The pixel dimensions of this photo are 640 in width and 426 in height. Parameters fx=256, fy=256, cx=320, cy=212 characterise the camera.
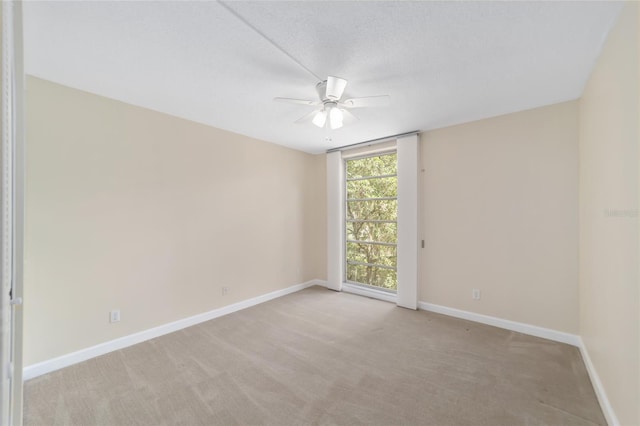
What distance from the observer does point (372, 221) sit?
14.5ft

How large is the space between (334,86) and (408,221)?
91.5 inches

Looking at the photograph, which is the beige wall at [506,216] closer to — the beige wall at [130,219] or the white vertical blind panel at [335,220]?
the white vertical blind panel at [335,220]

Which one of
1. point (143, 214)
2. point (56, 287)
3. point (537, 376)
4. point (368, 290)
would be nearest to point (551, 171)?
point (537, 376)

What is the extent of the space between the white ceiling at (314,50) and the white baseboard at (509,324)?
2430 millimetres

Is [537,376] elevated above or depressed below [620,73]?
below

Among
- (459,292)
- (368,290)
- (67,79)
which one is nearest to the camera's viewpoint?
(67,79)

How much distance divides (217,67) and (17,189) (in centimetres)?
145

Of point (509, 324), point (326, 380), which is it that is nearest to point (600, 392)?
point (509, 324)

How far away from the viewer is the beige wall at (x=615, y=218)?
1343mm

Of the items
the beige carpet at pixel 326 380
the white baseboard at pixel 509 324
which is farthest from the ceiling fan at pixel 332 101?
the white baseboard at pixel 509 324

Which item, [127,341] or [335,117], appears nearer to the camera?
[335,117]

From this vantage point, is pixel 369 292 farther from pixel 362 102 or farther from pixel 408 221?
pixel 362 102

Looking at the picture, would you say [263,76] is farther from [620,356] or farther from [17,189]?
[620,356]

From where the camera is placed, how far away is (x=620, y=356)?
4.94 feet
